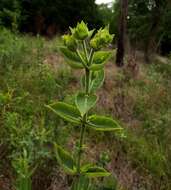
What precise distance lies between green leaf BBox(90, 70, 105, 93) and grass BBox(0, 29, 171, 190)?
0.66 m

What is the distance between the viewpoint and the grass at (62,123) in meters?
3.12

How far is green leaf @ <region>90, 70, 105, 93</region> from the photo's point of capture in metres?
2.10

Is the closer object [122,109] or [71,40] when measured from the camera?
[71,40]

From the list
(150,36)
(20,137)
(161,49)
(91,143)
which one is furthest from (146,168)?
(161,49)

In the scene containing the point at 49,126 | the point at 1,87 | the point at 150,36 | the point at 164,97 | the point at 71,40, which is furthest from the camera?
the point at 150,36

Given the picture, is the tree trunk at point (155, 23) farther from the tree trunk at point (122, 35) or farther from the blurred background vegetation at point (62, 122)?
the blurred background vegetation at point (62, 122)

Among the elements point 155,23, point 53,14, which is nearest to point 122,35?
point 155,23

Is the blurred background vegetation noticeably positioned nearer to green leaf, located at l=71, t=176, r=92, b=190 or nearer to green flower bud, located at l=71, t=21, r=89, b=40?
green flower bud, located at l=71, t=21, r=89, b=40

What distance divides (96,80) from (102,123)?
0.72 ft

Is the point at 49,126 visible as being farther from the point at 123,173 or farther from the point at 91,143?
the point at 91,143

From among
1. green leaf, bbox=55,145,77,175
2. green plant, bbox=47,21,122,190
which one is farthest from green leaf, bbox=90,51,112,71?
green leaf, bbox=55,145,77,175

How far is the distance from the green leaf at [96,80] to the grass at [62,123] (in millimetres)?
659

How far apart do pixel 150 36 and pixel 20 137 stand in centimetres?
1004

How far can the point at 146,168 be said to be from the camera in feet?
12.7
